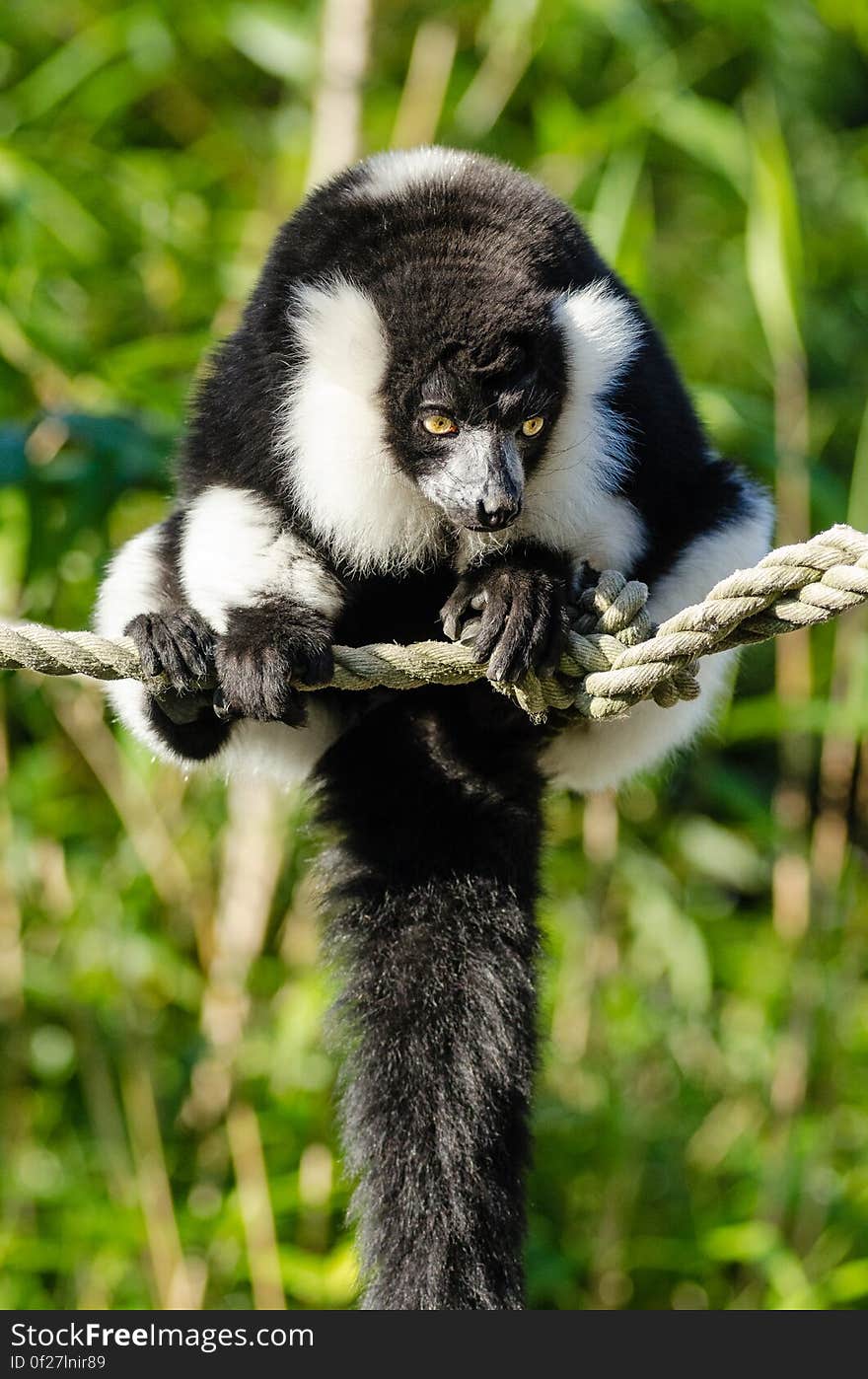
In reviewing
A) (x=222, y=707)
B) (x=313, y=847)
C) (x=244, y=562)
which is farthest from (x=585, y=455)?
→ (x=313, y=847)

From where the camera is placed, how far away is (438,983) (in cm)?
246

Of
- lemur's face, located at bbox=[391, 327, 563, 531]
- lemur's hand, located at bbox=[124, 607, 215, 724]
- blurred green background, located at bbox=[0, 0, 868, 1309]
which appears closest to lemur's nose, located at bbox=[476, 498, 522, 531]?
lemur's face, located at bbox=[391, 327, 563, 531]

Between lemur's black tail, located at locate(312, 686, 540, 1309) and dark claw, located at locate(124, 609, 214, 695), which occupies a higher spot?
dark claw, located at locate(124, 609, 214, 695)

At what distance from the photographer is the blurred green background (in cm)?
356

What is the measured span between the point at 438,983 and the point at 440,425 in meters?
0.91

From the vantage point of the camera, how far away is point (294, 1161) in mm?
3771

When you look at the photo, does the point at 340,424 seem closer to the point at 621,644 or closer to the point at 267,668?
the point at 267,668

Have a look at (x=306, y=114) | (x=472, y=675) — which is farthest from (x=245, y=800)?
(x=306, y=114)

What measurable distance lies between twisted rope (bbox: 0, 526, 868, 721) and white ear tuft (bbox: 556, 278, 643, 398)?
0.39m

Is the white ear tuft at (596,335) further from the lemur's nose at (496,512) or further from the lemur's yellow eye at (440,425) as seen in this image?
the lemur's nose at (496,512)

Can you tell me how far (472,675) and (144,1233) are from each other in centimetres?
208

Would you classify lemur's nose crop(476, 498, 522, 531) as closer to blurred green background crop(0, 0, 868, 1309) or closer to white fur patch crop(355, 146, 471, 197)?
white fur patch crop(355, 146, 471, 197)

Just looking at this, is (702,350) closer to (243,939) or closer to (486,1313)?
(243,939)

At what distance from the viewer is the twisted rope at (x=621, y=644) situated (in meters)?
1.79
